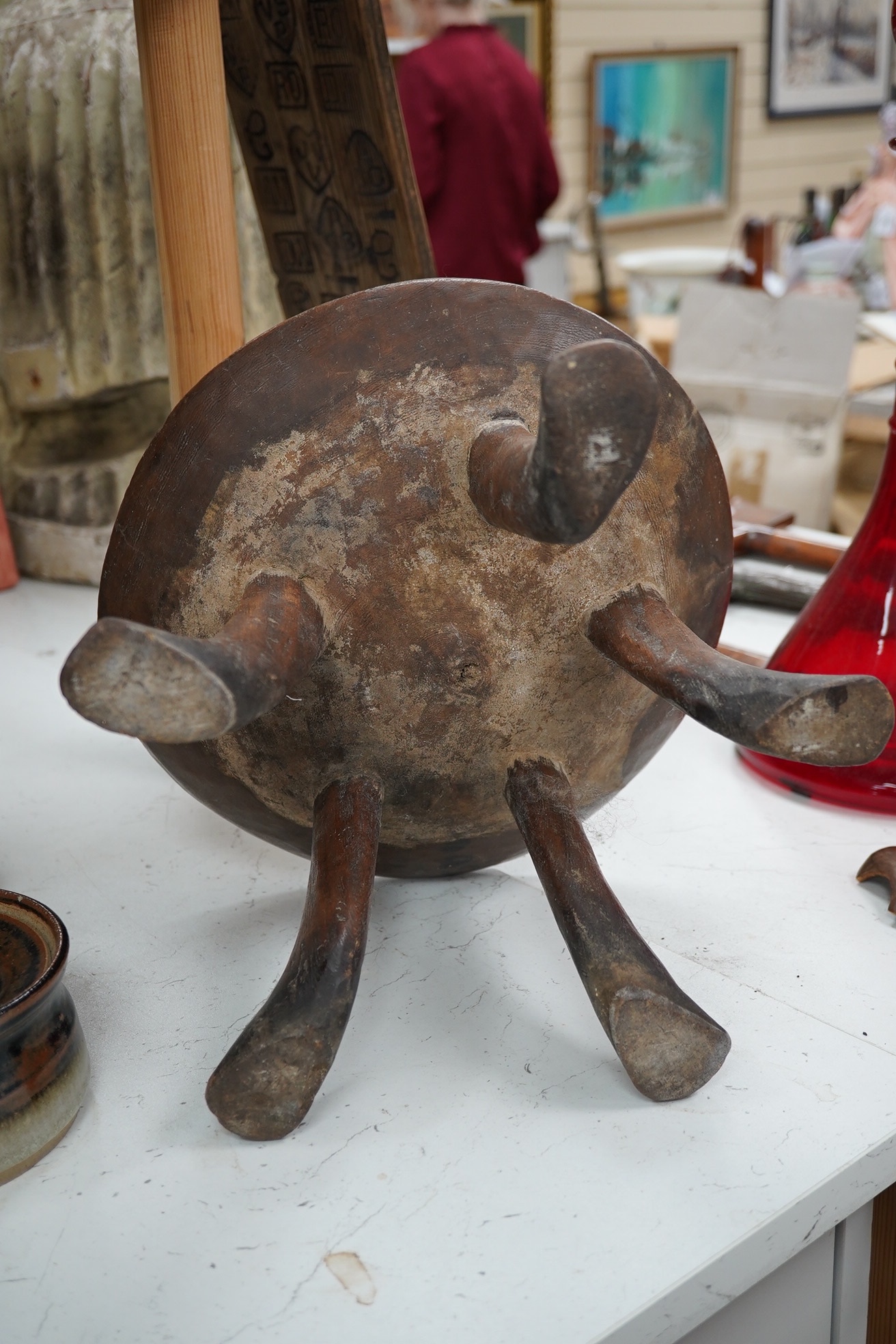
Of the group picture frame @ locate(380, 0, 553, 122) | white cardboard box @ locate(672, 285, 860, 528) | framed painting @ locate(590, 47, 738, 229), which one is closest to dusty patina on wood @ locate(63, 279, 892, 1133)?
white cardboard box @ locate(672, 285, 860, 528)

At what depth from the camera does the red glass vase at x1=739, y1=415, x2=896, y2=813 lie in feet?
3.01

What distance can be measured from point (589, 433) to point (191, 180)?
0.51m

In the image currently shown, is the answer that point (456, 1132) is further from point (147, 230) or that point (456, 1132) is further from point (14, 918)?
point (147, 230)

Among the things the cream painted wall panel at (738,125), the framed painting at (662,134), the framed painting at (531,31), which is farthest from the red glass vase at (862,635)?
the framed painting at (662,134)

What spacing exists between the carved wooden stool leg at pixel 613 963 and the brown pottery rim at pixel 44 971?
0.76 feet

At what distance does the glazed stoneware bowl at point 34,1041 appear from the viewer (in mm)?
560

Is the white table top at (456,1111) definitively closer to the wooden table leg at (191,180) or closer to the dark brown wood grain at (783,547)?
the wooden table leg at (191,180)

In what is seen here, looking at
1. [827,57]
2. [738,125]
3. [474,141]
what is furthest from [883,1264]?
[827,57]

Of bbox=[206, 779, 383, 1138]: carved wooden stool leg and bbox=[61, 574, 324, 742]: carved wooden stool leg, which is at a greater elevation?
bbox=[61, 574, 324, 742]: carved wooden stool leg

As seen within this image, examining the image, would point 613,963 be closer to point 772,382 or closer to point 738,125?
point 772,382

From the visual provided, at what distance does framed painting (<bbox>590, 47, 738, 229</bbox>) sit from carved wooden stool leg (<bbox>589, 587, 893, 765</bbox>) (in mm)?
4272

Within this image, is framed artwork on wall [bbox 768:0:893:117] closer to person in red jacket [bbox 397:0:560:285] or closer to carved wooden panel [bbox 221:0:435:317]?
person in red jacket [bbox 397:0:560:285]

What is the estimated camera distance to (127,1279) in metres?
0.53

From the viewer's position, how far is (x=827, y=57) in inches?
214
